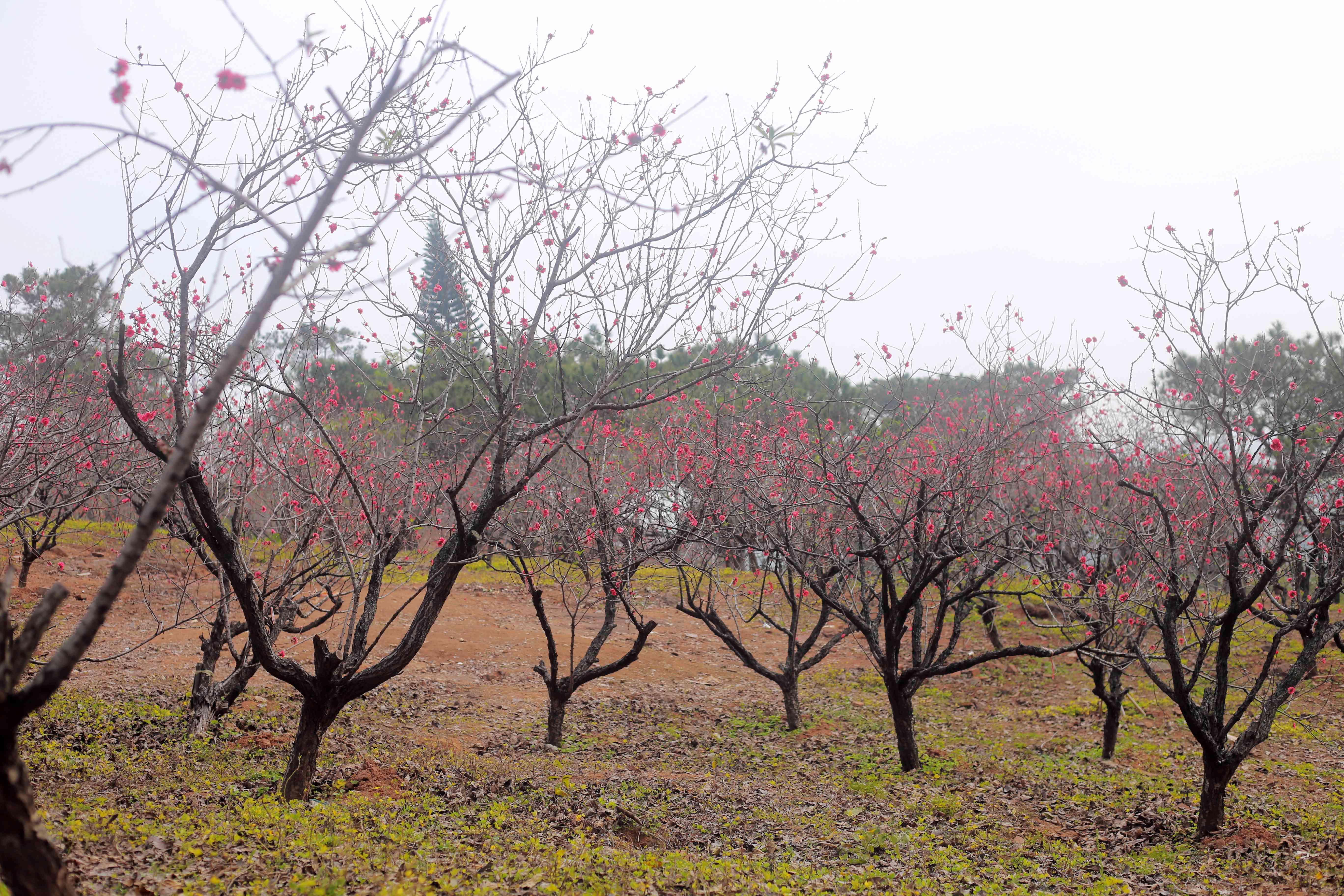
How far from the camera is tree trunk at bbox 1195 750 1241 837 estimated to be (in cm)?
643

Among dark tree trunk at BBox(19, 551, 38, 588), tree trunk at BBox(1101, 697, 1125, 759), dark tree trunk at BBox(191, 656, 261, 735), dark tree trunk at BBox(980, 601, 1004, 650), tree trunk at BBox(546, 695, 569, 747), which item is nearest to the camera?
dark tree trunk at BBox(191, 656, 261, 735)

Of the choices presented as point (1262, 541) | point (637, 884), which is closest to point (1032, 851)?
point (637, 884)

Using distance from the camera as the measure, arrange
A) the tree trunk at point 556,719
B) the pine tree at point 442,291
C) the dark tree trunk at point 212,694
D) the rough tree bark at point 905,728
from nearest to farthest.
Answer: the pine tree at point 442,291
the dark tree trunk at point 212,694
the rough tree bark at point 905,728
the tree trunk at point 556,719

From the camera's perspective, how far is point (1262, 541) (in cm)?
1162

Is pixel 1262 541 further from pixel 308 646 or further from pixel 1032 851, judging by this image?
pixel 308 646

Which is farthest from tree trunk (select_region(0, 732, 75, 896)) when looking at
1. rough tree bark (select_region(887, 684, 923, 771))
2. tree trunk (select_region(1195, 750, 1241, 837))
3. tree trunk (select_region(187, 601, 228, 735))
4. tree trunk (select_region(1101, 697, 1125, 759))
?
tree trunk (select_region(1101, 697, 1125, 759))

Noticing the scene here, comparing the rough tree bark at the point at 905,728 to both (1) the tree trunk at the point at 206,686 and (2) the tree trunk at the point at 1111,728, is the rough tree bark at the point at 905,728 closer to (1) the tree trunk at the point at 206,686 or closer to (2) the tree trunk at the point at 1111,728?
(2) the tree trunk at the point at 1111,728

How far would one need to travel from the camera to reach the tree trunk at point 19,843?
2.27 m

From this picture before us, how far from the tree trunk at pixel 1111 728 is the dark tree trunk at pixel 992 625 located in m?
4.53

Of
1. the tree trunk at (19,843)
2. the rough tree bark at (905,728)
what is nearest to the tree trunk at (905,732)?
the rough tree bark at (905,728)

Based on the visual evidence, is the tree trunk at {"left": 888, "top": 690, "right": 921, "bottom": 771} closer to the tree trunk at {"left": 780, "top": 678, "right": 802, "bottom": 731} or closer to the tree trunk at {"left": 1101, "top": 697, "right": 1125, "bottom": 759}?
the tree trunk at {"left": 780, "top": 678, "right": 802, "bottom": 731}

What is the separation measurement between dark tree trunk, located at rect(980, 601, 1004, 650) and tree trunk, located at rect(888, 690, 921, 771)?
6.05 m

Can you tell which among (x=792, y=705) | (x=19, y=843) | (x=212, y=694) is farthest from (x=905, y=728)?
(x=19, y=843)

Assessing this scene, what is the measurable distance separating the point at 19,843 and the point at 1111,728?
9960mm
